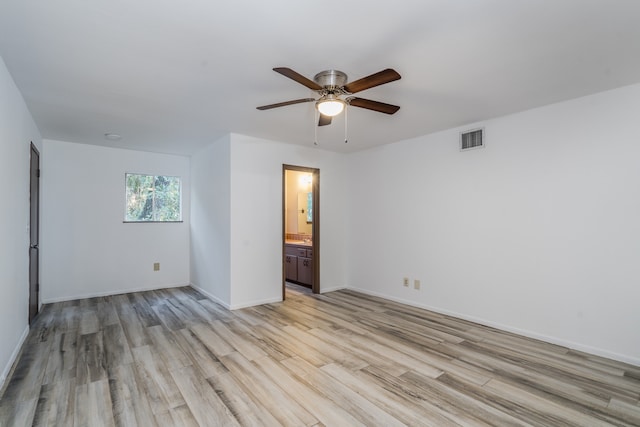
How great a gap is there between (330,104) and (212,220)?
310cm

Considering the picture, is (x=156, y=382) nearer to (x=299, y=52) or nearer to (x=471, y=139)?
(x=299, y=52)

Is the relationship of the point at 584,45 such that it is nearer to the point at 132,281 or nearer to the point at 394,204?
the point at 394,204

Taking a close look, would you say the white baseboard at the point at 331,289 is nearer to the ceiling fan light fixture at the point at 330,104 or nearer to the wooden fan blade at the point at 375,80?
the ceiling fan light fixture at the point at 330,104

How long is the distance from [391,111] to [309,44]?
96 cm

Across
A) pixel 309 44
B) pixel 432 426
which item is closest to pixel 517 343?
pixel 432 426

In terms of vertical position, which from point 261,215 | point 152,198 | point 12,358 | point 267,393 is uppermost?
point 152,198

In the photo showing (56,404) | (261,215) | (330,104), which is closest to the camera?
(56,404)

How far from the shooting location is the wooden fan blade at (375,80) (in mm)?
2016

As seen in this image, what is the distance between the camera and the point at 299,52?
220 cm

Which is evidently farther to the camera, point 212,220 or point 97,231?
point 97,231

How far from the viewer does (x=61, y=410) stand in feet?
6.81

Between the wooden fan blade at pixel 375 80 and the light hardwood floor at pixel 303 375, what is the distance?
2135 millimetres

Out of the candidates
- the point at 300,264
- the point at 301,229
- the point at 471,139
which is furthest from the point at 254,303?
the point at 471,139

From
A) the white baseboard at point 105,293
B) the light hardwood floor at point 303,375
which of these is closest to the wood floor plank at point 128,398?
the light hardwood floor at point 303,375
